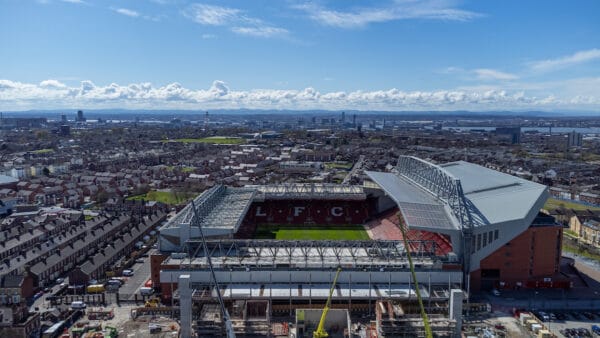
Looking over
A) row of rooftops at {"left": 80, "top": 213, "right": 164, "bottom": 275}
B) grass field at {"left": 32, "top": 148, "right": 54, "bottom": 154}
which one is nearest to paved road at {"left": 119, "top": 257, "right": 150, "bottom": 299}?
row of rooftops at {"left": 80, "top": 213, "right": 164, "bottom": 275}

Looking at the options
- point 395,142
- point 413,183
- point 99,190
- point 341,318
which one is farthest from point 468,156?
point 341,318

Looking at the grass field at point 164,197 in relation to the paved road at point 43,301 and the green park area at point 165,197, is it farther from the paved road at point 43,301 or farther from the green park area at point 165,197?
the paved road at point 43,301

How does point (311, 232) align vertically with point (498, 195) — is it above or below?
below

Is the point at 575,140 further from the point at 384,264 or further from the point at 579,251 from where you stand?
the point at 384,264

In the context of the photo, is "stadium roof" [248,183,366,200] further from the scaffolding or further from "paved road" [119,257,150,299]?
the scaffolding

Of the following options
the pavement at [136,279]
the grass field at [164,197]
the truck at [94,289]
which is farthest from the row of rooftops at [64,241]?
the grass field at [164,197]

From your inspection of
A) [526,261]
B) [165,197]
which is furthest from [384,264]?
[165,197]
